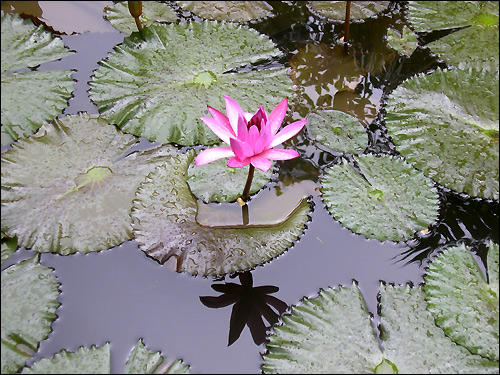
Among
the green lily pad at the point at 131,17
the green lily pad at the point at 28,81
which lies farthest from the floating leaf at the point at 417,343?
the green lily pad at the point at 131,17

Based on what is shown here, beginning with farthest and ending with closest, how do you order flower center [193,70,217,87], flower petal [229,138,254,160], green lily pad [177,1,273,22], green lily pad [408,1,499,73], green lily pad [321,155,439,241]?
green lily pad [177,1,273,22], green lily pad [408,1,499,73], flower center [193,70,217,87], green lily pad [321,155,439,241], flower petal [229,138,254,160]

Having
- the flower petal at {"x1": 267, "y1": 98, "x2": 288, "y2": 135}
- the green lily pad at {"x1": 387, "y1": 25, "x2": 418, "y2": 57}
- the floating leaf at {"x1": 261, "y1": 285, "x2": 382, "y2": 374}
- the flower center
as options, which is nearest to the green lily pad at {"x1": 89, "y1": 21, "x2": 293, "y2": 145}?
the flower center

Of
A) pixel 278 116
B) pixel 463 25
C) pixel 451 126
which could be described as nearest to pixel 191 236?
pixel 278 116

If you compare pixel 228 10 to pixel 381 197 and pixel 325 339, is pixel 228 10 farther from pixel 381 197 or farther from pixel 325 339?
pixel 325 339

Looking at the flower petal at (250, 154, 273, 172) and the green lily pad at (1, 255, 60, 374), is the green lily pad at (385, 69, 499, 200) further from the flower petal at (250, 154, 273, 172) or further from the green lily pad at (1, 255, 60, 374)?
the green lily pad at (1, 255, 60, 374)

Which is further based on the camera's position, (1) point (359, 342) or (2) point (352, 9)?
(2) point (352, 9)

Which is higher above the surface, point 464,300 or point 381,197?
point 381,197
